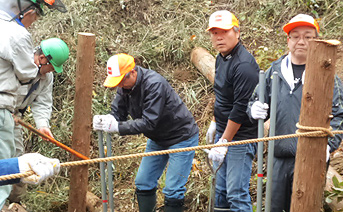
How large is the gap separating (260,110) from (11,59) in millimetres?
2120

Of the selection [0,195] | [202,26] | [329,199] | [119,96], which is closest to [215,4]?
[202,26]

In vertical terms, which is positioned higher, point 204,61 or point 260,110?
point 204,61

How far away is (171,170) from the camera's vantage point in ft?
12.9

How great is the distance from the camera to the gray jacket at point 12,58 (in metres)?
3.56

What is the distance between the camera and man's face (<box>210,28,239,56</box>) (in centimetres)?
355

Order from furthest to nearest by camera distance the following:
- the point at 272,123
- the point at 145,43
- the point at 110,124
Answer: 1. the point at 145,43
2. the point at 110,124
3. the point at 272,123

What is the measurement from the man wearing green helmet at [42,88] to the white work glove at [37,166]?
6.21 feet

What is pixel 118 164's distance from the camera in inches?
Answer: 232

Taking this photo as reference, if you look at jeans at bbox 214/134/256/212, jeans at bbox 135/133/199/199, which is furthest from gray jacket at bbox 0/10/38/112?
Result: jeans at bbox 214/134/256/212

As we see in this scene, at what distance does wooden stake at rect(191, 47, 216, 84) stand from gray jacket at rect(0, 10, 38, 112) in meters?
3.15

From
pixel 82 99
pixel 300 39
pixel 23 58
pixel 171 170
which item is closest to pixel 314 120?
pixel 300 39

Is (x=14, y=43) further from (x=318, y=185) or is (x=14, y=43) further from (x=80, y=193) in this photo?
(x=318, y=185)

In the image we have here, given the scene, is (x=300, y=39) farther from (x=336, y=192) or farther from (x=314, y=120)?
(x=336, y=192)

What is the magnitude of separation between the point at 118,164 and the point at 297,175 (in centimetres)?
365
